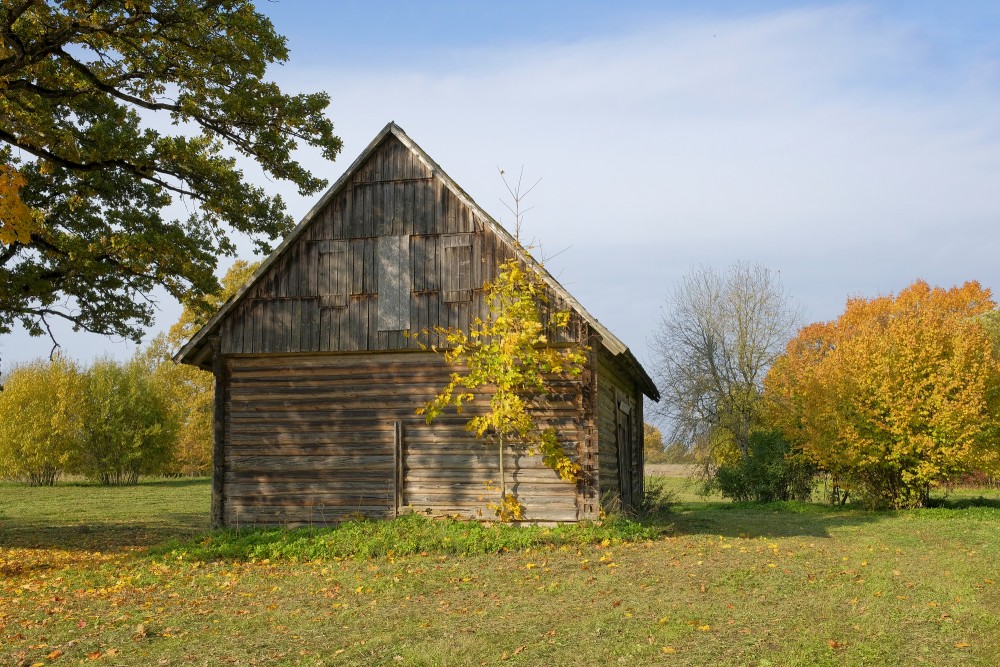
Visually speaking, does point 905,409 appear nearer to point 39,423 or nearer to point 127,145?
point 127,145

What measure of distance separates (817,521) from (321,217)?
48.5 feet

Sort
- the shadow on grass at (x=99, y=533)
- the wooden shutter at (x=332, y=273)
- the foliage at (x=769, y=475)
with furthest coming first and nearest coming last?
1. the foliage at (x=769, y=475)
2. the shadow on grass at (x=99, y=533)
3. the wooden shutter at (x=332, y=273)

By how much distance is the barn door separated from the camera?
19.8 metres

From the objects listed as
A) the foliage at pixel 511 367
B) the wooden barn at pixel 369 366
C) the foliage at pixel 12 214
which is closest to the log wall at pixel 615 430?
the wooden barn at pixel 369 366

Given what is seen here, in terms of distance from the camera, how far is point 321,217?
17469mm

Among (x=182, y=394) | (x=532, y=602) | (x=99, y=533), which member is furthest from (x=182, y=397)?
(x=532, y=602)

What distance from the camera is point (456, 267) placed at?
1678cm

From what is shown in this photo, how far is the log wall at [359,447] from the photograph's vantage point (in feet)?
53.8

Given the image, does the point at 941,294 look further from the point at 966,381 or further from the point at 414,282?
the point at 414,282

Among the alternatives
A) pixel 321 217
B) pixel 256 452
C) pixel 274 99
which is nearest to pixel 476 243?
pixel 321 217

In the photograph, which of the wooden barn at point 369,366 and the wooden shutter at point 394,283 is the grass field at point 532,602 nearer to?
the wooden barn at point 369,366

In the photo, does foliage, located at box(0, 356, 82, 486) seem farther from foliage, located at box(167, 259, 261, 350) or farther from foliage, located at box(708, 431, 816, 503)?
foliage, located at box(708, 431, 816, 503)

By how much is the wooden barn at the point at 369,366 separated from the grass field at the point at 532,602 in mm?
1379

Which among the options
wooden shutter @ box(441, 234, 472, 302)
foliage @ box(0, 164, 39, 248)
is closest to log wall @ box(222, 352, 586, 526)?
wooden shutter @ box(441, 234, 472, 302)
